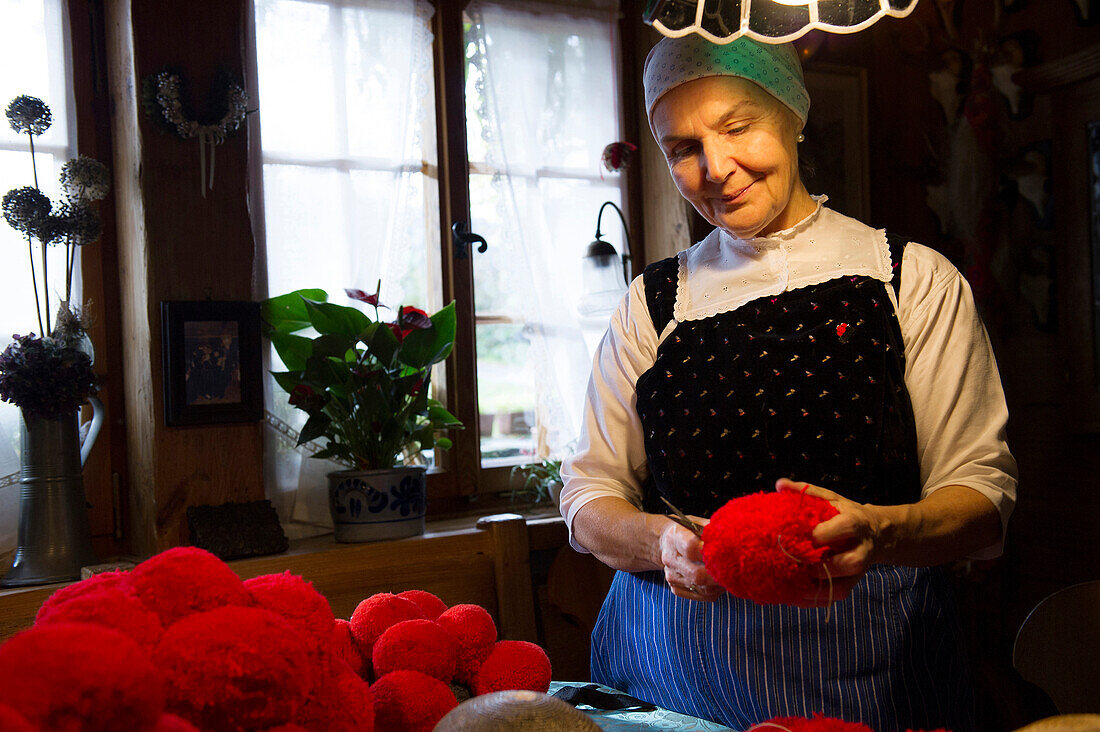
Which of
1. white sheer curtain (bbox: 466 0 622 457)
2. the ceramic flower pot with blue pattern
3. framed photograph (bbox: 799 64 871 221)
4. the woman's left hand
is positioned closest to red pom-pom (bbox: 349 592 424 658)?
the woman's left hand

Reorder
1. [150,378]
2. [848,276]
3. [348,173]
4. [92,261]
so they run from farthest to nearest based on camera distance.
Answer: [348,173], [92,261], [150,378], [848,276]

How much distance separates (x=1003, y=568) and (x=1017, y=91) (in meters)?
1.41

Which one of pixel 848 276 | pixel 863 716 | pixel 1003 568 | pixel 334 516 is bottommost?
pixel 1003 568

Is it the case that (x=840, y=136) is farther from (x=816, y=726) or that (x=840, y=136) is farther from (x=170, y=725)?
(x=170, y=725)

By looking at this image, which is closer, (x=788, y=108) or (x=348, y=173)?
(x=788, y=108)

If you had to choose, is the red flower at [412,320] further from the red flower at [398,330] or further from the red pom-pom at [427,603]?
the red pom-pom at [427,603]

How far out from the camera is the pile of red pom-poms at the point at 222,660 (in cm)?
39

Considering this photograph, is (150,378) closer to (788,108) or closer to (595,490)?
(595,490)

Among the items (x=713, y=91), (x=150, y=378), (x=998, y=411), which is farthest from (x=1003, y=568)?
(x=150, y=378)

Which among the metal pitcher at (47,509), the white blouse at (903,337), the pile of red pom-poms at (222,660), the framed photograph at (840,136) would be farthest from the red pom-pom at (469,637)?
the framed photograph at (840,136)

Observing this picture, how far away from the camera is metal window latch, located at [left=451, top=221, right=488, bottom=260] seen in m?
2.26

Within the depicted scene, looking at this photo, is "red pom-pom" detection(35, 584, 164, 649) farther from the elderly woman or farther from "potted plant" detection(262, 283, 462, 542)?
"potted plant" detection(262, 283, 462, 542)

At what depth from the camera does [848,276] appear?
3.60 feet

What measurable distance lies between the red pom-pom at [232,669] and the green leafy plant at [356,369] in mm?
1336
